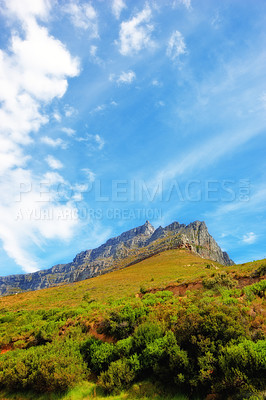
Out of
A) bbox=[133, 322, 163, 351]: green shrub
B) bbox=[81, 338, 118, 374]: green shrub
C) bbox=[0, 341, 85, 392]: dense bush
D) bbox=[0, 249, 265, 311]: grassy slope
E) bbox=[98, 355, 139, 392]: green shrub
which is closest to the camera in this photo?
bbox=[98, 355, 139, 392]: green shrub

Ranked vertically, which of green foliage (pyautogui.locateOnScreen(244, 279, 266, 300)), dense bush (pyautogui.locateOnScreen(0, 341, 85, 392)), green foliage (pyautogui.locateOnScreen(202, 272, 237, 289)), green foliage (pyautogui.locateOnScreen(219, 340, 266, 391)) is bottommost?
dense bush (pyautogui.locateOnScreen(0, 341, 85, 392))

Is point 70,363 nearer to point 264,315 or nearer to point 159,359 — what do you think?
point 159,359

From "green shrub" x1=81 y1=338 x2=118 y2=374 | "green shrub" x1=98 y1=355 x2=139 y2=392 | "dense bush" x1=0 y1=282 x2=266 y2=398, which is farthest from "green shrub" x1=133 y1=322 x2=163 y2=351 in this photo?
"green shrub" x1=81 y1=338 x2=118 y2=374

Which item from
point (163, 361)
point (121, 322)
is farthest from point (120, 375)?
point (121, 322)

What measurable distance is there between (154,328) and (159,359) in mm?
1790

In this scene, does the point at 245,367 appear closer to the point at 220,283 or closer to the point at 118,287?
the point at 220,283

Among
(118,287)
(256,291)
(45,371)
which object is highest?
(118,287)

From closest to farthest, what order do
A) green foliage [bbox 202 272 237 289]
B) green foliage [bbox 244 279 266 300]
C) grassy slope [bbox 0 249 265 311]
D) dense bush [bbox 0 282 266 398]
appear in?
dense bush [bbox 0 282 266 398] → green foliage [bbox 244 279 266 300] → green foliage [bbox 202 272 237 289] → grassy slope [bbox 0 249 265 311]

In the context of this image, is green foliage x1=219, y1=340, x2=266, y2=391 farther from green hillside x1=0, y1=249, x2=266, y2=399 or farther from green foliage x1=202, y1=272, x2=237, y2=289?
green foliage x1=202, y1=272, x2=237, y2=289

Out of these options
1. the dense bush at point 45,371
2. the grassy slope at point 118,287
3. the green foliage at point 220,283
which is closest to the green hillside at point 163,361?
the dense bush at point 45,371

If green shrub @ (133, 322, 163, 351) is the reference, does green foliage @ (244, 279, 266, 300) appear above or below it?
above

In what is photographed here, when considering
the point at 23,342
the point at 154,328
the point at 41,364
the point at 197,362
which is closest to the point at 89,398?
the point at 41,364

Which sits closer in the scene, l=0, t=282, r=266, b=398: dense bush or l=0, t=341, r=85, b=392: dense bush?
l=0, t=282, r=266, b=398: dense bush

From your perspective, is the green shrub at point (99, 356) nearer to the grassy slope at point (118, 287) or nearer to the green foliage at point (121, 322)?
the green foliage at point (121, 322)
